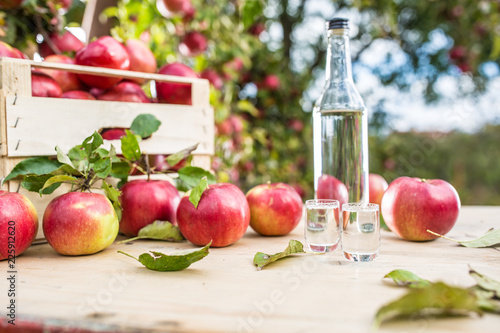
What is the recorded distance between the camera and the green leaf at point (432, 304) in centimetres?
48

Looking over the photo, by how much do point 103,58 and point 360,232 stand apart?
74 cm

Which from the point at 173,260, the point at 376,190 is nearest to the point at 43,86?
the point at 173,260

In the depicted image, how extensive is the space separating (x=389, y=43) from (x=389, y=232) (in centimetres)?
261

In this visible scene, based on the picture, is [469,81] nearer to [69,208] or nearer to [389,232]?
[389,232]

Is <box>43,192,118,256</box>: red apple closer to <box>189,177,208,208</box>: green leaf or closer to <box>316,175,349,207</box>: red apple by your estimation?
<box>189,177,208,208</box>: green leaf

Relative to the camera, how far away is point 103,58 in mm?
1106

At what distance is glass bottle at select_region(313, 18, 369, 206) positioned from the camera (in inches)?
41.2

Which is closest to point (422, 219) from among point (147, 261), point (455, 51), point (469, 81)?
point (147, 261)

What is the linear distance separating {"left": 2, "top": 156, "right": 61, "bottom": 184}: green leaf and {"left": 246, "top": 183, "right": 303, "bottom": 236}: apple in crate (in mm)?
437

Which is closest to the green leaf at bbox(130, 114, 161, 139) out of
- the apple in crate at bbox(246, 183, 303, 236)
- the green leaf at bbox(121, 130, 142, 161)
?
the green leaf at bbox(121, 130, 142, 161)

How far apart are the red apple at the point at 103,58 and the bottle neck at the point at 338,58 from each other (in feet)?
1.70

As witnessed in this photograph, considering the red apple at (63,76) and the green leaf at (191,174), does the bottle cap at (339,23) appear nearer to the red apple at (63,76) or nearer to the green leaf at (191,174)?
the green leaf at (191,174)

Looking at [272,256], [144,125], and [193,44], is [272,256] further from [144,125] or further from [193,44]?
[193,44]

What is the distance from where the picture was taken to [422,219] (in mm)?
938
